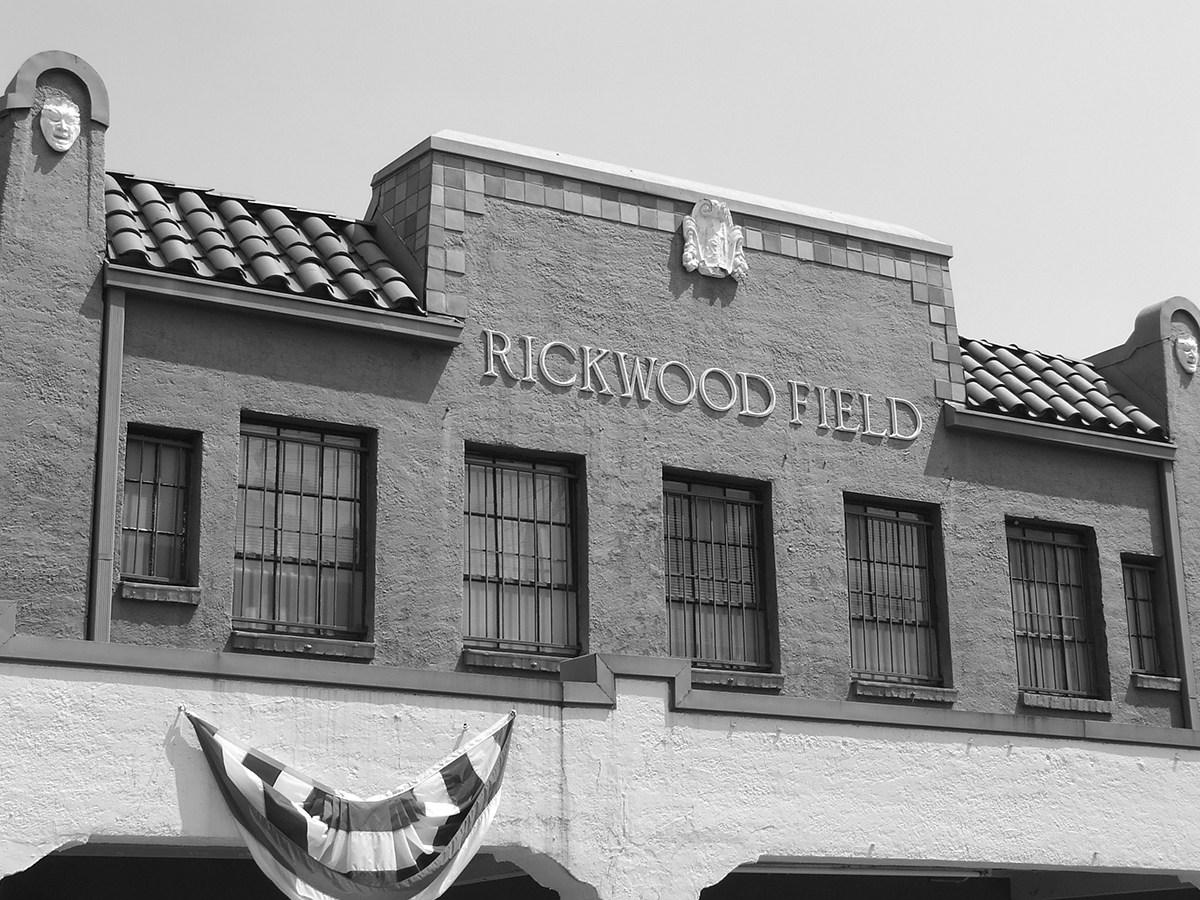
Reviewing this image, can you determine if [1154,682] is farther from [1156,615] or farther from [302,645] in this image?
[302,645]

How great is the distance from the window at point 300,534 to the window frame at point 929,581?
5476 millimetres

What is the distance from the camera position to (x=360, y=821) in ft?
43.4

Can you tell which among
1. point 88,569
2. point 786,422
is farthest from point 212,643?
point 786,422

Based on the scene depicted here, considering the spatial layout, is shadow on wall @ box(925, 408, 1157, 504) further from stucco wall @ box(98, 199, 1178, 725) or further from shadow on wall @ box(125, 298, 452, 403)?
shadow on wall @ box(125, 298, 452, 403)

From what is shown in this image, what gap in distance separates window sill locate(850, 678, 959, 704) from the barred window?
7.18 metres

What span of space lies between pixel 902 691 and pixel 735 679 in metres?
2.12

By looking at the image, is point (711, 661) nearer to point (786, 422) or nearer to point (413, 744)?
point (786, 422)

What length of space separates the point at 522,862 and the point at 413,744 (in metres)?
1.42

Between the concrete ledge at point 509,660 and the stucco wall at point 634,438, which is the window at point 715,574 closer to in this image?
the stucco wall at point 634,438

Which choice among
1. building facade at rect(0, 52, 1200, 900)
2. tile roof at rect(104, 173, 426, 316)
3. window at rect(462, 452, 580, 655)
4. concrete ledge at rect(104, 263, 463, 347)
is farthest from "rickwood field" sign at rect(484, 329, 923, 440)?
tile roof at rect(104, 173, 426, 316)

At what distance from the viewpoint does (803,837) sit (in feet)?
49.9

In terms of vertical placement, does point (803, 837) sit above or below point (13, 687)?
below

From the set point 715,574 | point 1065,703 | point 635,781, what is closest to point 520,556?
point 715,574

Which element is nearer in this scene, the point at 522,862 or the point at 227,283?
the point at 522,862
